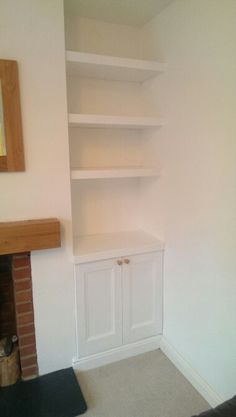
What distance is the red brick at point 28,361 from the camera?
191cm

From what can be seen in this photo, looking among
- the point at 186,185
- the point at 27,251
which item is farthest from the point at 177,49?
the point at 27,251

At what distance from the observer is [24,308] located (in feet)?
6.09

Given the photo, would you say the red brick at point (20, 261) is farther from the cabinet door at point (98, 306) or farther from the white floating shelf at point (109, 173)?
the white floating shelf at point (109, 173)

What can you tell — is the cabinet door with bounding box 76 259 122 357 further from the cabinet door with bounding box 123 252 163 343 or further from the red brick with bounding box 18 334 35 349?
the red brick with bounding box 18 334 35 349

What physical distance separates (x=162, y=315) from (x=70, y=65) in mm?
1988

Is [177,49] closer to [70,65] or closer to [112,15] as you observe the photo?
[112,15]

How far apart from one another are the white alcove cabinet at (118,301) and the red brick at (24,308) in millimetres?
322

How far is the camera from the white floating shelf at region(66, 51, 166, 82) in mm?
1805

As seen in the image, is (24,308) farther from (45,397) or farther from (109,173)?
(109,173)

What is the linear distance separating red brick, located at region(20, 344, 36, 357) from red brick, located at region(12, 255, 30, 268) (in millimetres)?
586

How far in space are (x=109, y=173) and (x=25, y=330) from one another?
3.98 ft

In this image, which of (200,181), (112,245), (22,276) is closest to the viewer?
(200,181)

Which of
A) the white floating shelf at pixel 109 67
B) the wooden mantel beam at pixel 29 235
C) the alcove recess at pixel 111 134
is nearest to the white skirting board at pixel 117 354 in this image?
the alcove recess at pixel 111 134

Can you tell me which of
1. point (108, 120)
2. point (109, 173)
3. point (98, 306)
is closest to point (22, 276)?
point (98, 306)
